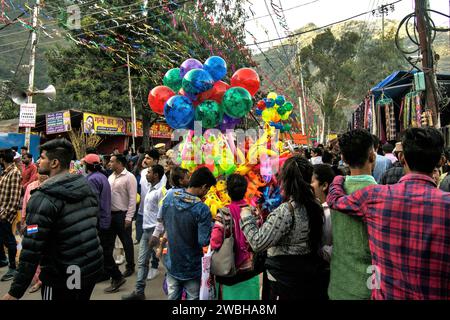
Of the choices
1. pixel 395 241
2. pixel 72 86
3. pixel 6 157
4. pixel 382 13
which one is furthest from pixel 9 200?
pixel 72 86

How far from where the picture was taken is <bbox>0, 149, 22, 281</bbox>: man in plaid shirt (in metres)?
4.77

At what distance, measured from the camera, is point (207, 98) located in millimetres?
4391

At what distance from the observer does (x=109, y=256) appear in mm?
4484

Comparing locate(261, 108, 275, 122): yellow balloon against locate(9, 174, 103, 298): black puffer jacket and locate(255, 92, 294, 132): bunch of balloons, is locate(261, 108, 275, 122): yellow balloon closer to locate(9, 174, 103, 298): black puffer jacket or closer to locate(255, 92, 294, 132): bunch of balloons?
locate(255, 92, 294, 132): bunch of balloons

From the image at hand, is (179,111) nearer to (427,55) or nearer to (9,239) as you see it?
(9,239)

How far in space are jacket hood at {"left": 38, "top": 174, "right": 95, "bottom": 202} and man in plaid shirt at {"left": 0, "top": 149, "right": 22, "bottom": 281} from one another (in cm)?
303

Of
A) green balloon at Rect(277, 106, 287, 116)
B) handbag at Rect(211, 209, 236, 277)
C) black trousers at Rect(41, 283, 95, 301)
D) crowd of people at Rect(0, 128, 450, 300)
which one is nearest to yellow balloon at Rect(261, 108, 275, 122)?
green balloon at Rect(277, 106, 287, 116)

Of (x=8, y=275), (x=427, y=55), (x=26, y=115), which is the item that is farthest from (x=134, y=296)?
(x=26, y=115)

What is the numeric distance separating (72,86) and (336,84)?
2291 centimetres

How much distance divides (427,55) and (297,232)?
5751mm

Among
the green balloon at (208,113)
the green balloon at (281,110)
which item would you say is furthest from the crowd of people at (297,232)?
the green balloon at (281,110)

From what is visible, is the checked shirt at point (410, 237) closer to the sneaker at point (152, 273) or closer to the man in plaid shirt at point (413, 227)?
the man in plaid shirt at point (413, 227)

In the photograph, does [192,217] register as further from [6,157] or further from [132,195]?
[6,157]

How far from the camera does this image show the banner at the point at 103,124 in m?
16.4
